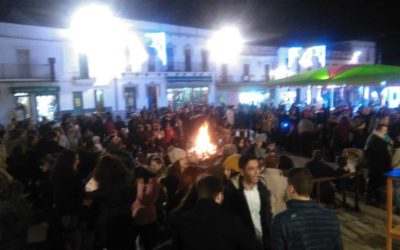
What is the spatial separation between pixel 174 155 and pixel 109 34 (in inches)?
876

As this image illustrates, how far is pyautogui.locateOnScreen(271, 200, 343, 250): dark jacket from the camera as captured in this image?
2.79 metres

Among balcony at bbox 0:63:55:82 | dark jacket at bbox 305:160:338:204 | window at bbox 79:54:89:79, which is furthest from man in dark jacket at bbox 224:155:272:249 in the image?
window at bbox 79:54:89:79

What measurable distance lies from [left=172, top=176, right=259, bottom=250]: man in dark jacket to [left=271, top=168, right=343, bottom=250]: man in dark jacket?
0.75ft

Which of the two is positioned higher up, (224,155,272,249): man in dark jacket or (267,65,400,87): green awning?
(267,65,400,87): green awning

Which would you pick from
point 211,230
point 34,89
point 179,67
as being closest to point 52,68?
point 34,89

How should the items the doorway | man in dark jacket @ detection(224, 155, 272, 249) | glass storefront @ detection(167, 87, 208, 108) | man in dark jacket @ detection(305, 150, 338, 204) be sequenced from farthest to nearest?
1. glass storefront @ detection(167, 87, 208, 108)
2. the doorway
3. man in dark jacket @ detection(305, 150, 338, 204)
4. man in dark jacket @ detection(224, 155, 272, 249)

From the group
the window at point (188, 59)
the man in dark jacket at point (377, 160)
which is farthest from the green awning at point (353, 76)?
the window at point (188, 59)

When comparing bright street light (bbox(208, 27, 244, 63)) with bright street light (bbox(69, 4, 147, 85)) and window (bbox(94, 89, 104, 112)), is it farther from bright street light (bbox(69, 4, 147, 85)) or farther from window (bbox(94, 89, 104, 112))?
window (bbox(94, 89, 104, 112))

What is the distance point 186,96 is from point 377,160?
26943mm

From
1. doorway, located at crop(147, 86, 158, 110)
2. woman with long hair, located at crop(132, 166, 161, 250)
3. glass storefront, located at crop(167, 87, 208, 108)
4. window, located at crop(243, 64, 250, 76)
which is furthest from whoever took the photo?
window, located at crop(243, 64, 250, 76)

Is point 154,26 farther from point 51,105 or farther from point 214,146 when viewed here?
point 214,146

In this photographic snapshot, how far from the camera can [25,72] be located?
77.3 feet

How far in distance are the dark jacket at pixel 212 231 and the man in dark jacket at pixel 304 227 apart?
0.75 ft

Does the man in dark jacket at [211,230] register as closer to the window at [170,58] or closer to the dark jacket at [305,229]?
the dark jacket at [305,229]
